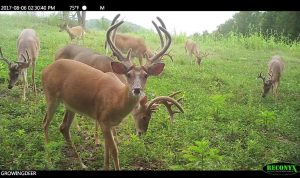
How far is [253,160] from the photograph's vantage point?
488 centimetres

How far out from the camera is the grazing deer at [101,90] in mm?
4492

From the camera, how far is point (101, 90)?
473 cm

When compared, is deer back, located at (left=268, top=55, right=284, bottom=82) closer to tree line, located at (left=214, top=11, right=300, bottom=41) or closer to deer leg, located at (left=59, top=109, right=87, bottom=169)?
tree line, located at (left=214, top=11, right=300, bottom=41)

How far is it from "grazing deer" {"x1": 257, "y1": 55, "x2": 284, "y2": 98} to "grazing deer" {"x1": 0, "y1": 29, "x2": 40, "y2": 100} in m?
3.67

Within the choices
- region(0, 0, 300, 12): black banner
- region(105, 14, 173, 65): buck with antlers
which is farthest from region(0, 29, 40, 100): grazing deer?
A: region(0, 0, 300, 12): black banner

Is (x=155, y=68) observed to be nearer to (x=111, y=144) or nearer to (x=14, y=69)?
(x=111, y=144)

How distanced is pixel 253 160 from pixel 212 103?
1506mm

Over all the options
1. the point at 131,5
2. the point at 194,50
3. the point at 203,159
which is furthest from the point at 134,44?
the point at 203,159

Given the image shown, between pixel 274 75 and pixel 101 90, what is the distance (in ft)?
11.4

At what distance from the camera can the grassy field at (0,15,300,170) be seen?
483cm

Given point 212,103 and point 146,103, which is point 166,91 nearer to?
point 212,103

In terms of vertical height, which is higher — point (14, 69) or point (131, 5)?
point (131, 5)

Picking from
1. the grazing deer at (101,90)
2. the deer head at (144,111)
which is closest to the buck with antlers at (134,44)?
the deer head at (144,111)

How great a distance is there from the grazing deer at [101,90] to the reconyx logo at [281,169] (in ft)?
4.92
